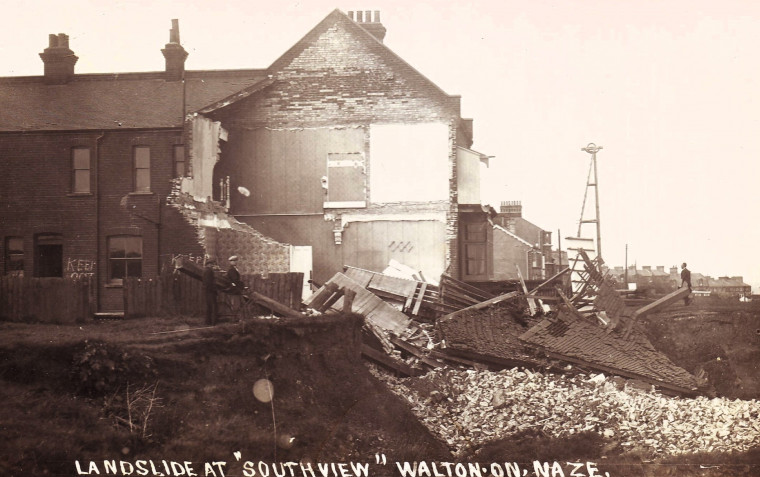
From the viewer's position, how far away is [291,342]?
41.8 feet

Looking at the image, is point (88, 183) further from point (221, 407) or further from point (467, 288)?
point (221, 407)

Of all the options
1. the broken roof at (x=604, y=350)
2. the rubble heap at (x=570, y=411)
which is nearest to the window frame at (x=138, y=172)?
the rubble heap at (x=570, y=411)

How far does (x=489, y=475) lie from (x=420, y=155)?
13.0m

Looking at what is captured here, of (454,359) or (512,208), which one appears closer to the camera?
(454,359)

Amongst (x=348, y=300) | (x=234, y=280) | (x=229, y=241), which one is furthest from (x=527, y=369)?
(x=229, y=241)

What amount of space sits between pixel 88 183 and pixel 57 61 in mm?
4740

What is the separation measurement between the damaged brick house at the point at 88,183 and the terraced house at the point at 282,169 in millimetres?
41

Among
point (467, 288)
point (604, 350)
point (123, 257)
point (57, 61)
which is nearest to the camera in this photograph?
point (604, 350)

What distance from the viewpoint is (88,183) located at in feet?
74.7

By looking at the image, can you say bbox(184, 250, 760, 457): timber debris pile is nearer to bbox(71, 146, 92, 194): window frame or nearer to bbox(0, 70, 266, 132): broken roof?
bbox(0, 70, 266, 132): broken roof

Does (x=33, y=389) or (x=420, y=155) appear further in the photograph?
(x=420, y=155)

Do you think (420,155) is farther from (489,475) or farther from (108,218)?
(489,475)

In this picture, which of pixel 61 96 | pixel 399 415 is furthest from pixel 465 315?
pixel 61 96

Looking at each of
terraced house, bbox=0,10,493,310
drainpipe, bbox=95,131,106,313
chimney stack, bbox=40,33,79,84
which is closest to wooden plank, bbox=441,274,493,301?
terraced house, bbox=0,10,493,310
